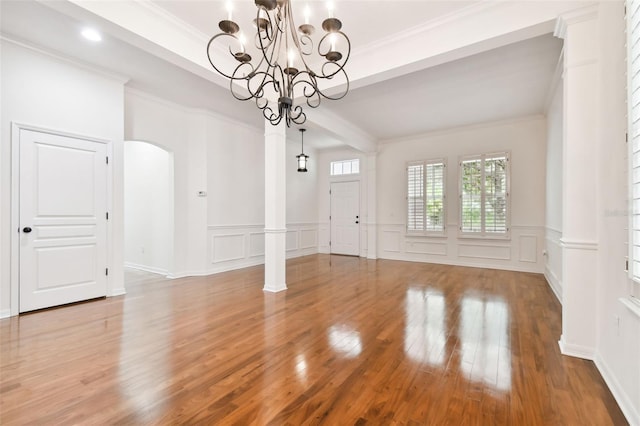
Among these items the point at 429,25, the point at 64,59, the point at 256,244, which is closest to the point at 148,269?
the point at 256,244

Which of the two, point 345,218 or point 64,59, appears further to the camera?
point 345,218

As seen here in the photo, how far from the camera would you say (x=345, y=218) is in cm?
839

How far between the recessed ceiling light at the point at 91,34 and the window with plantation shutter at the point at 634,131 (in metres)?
4.63

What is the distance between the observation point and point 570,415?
1.67m

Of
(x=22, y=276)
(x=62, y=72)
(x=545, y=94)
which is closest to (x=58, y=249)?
(x=22, y=276)

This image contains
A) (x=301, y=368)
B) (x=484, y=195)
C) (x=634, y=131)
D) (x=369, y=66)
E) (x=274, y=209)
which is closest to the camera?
(x=634, y=131)

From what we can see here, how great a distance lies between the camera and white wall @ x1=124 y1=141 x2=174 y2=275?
217 inches

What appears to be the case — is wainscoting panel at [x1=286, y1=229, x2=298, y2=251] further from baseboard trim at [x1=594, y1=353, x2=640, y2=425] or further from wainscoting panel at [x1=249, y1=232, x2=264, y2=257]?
baseboard trim at [x1=594, y1=353, x2=640, y2=425]

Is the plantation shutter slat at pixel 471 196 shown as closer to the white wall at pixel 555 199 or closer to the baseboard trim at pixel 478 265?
the baseboard trim at pixel 478 265

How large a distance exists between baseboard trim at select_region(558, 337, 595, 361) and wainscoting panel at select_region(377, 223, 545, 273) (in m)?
3.89

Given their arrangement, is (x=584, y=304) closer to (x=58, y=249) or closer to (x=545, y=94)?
(x=545, y=94)

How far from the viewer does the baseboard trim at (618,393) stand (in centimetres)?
160

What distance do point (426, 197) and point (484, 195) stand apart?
1.22 m

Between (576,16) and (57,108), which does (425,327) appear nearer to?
(576,16)
